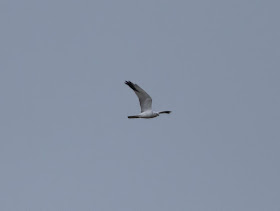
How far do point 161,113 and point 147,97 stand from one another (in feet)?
8.68

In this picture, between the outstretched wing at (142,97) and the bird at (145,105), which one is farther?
the bird at (145,105)

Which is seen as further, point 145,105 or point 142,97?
point 145,105

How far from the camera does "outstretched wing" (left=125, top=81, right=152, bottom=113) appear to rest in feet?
409

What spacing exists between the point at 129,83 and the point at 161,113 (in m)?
5.31

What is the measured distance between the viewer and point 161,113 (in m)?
128

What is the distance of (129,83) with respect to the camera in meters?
125

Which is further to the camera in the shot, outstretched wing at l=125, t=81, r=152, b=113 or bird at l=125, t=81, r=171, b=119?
bird at l=125, t=81, r=171, b=119

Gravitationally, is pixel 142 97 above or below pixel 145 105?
above

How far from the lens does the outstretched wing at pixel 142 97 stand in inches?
4914

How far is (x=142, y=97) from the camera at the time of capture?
126250mm

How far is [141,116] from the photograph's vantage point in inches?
4990
